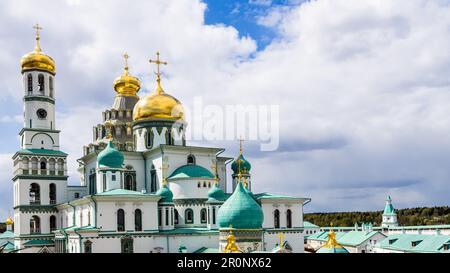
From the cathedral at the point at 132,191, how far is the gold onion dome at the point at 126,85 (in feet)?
17.2

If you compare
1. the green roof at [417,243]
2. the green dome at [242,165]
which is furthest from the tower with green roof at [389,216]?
the green dome at [242,165]

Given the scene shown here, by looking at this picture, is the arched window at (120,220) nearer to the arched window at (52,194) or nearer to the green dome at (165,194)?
the green dome at (165,194)

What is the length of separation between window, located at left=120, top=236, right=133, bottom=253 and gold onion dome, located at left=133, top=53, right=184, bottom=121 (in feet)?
33.6

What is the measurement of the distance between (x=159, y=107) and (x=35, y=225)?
482 inches

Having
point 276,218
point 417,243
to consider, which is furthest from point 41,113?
point 417,243

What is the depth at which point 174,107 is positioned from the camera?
37562 mm

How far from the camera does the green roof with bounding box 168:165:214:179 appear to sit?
33.7 metres

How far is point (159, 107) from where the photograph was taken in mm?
37219

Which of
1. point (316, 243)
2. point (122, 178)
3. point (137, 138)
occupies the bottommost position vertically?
point (316, 243)

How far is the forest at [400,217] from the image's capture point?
80137mm
